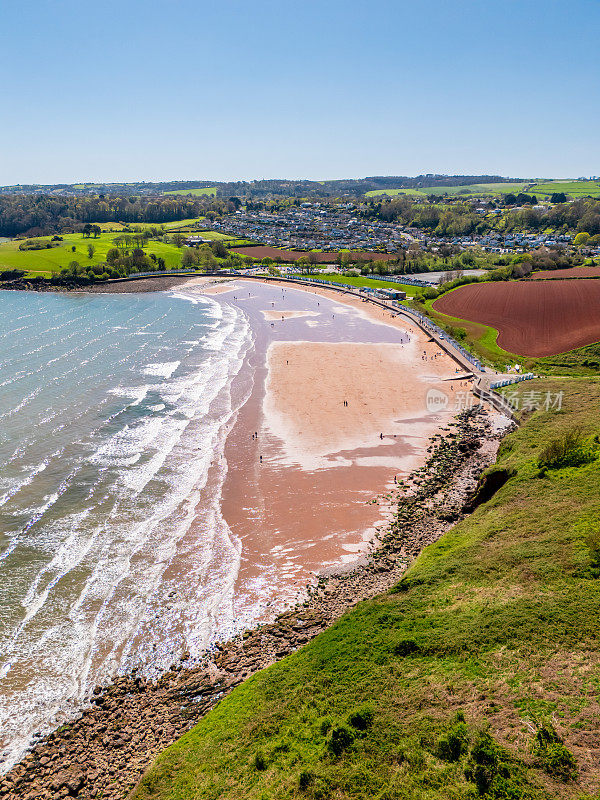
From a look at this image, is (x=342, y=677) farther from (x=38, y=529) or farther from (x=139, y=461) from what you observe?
(x=139, y=461)

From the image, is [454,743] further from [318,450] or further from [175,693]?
[318,450]

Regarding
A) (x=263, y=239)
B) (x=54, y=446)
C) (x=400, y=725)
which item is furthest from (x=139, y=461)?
(x=263, y=239)

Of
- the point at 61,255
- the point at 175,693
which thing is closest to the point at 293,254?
the point at 61,255

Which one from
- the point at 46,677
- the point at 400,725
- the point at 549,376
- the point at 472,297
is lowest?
the point at 46,677

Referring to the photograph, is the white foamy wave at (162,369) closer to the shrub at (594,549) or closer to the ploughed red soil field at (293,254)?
the shrub at (594,549)

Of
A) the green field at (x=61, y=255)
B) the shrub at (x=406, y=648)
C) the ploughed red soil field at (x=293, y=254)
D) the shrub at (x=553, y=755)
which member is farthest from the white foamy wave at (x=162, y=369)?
the ploughed red soil field at (x=293, y=254)
